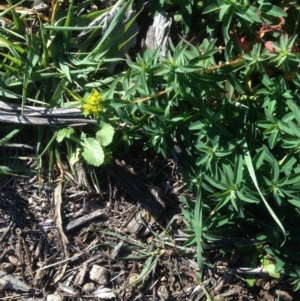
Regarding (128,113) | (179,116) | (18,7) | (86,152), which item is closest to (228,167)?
(179,116)

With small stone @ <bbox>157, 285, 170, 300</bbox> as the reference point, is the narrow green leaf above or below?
above

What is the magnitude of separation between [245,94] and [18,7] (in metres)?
1.19

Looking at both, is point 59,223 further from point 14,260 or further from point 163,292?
point 163,292

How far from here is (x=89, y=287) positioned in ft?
10.8

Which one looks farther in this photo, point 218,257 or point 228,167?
point 218,257

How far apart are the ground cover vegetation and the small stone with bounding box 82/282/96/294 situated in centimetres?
24

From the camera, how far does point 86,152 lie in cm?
310

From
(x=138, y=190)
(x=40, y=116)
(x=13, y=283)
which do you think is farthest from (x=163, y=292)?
(x=40, y=116)

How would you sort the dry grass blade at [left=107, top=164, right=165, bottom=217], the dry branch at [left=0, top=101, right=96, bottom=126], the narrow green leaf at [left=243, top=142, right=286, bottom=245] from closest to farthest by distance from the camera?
the narrow green leaf at [left=243, top=142, right=286, bottom=245], the dry branch at [left=0, top=101, right=96, bottom=126], the dry grass blade at [left=107, top=164, right=165, bottom=217]

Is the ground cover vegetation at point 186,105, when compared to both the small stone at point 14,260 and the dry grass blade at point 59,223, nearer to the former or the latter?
the dry grass blade at point 59,223

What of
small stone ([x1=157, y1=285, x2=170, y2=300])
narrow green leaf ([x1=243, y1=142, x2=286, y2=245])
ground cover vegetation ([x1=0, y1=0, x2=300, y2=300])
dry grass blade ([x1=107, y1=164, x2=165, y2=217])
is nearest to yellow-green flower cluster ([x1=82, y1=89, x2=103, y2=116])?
ground cover vegetation ([x1=0, y1=0, x2=300, y2=300])

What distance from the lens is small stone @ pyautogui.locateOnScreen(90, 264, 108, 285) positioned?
327 cm

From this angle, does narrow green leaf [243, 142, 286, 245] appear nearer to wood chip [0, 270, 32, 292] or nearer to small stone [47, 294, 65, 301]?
small stone [47, 294, 65, 301]

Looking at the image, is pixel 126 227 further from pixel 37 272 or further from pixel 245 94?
pixel 245 94
